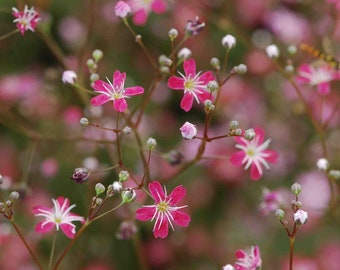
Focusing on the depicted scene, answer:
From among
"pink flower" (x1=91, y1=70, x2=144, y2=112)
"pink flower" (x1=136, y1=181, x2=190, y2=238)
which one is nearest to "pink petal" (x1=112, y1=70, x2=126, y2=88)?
"pink flower" (x1=91, y1=70, x2=144, y2=112)

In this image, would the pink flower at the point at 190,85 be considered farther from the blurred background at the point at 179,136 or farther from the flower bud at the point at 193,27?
the blurred background at the point at 179,136

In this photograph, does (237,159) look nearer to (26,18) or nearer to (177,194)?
(177,194)

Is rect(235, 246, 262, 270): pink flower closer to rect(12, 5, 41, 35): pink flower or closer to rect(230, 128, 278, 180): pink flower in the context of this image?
rect(230, 128, 278, 180): pink flower

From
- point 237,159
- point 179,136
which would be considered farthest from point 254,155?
point 179,136

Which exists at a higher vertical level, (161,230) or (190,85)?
(190,85)

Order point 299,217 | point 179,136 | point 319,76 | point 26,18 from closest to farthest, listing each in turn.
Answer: point 299,217, point 26,18, point 319,76, point 179,136

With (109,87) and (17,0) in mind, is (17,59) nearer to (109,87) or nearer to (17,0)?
(17,0)

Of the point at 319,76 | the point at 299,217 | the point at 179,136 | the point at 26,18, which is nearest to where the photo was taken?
the point at 299,217
